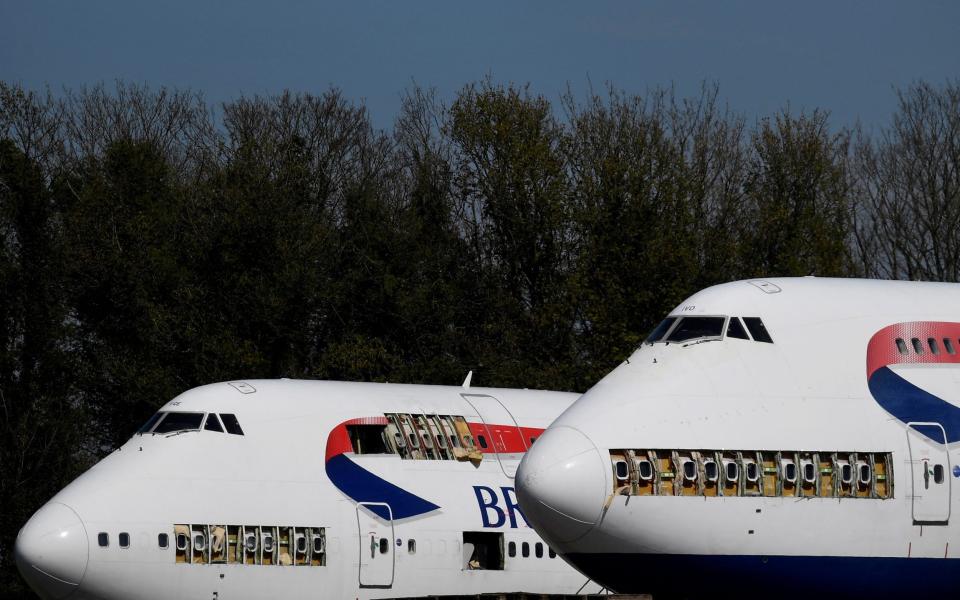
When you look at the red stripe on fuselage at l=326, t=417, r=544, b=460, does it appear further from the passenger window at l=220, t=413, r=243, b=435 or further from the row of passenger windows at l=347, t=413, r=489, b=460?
the passenger window at l=220, t=413, r=243, b=435

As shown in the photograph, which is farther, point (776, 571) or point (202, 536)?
point (202, 536)

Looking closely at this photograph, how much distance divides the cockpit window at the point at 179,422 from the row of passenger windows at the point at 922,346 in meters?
15.0

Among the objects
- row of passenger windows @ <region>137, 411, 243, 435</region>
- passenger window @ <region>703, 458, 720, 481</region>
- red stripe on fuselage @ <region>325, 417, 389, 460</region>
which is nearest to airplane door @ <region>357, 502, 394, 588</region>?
red stripe on fuselage @ <region>325, 417, 389, 460</region>

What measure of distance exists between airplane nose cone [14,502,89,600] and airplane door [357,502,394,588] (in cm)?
582

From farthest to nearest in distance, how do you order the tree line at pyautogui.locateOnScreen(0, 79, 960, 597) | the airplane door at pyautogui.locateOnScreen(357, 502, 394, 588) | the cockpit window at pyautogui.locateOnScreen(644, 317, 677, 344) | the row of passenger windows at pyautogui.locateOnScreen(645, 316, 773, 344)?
the tree line at pyautogui.locateOnScreen(0, 79, 960, 597) → the airplane door at pyautogui.locateOnScreen(357, 502, 394, 588) → the cockpit window at pyautogui.locateOnScreen(644, 317, 677, 344) → the row of passenger windows at pyautogui.locateOnScreen(645, 316, 773, 344)

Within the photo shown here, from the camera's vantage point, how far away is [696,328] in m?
26.9

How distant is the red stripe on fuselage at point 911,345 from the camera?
86.4 feet

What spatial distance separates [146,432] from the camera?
109 feet

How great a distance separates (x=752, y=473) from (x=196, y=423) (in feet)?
43.2

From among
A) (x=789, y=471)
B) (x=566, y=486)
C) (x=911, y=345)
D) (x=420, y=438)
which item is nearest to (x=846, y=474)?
(x=789, y=471)

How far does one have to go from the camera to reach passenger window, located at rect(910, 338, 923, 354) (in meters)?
26.5

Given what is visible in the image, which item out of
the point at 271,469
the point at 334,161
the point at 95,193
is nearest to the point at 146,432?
the point at 271,469

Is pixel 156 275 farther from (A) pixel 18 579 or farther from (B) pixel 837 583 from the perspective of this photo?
(B) pixel 837 583

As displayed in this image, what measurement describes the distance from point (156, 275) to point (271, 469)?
41.7 metres
